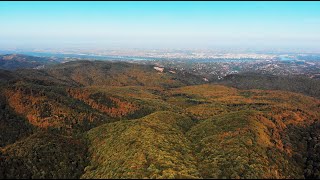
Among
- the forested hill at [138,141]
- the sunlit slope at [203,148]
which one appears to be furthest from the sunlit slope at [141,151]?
the forested hill at [138,141]

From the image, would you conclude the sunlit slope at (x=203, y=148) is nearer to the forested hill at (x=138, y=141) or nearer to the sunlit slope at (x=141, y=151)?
the sunlit slope at (x=141, y=151)

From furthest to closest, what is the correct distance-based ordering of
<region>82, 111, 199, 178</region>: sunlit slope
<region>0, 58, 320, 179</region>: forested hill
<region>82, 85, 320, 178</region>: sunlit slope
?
<region>0, 58, 320, 179</region>: forested hill → <region>82, 85, 320, 178</region>: sunlit slope → <region>82, 111, 199, 178</region>: sunlit slope

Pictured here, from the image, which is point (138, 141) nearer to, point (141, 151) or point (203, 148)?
point (141, 151)

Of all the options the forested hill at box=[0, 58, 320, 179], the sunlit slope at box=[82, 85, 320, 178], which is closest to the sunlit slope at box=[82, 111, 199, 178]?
the sunlit slope at box=[82, 85, 320, 178]

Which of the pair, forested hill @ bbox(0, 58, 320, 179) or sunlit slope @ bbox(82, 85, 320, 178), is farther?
forested hill @ bbox(0, 58, 320, 179)

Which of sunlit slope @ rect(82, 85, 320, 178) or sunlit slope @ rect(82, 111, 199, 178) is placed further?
sunlit slope @ rect(82, 85, 320, 178)

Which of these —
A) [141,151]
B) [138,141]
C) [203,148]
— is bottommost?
[203,148]

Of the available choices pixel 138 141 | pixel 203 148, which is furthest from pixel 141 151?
pixel 203 148

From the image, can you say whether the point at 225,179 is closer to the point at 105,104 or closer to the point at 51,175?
the point at 51,175

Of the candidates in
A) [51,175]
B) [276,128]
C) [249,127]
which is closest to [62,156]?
[51,175]

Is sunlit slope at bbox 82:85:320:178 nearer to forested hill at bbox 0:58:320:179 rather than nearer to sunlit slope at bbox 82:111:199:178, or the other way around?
sunlit slope at bbox 82:111:199:178

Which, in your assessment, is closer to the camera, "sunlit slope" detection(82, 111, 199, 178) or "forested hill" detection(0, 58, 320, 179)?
"sunlit slope" detection(82, 111, 199, 178)

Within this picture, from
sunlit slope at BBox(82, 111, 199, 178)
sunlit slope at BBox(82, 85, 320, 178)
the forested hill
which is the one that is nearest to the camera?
sunlit slope at BBox(82, 111, 199, 178)
